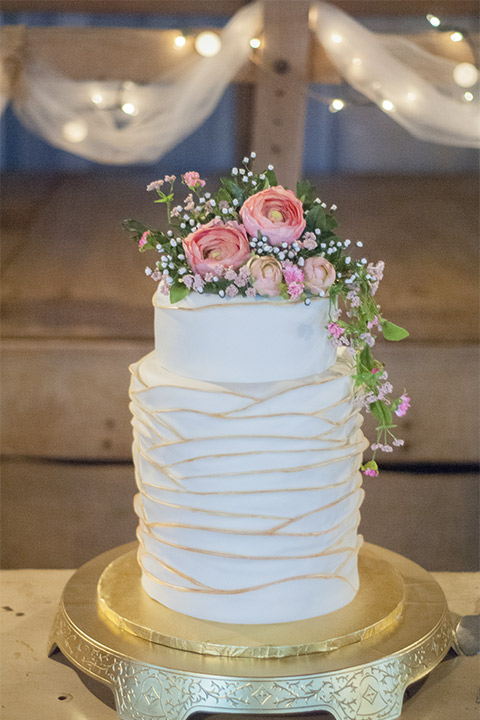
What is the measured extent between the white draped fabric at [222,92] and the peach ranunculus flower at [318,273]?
142 centimetres

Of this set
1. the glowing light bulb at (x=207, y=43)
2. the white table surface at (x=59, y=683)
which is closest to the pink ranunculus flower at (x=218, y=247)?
the white table surface at (x=59, y=683)

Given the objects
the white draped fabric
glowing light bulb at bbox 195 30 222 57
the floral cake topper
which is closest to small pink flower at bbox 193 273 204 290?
the floral cake topper

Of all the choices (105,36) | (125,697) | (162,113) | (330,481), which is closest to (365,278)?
(330,481)

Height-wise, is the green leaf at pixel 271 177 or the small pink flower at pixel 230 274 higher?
the green leaf at pixel 271 177

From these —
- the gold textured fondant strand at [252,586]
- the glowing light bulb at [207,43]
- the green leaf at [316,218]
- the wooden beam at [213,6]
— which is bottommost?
the gold textured fondant strand at [252,586]

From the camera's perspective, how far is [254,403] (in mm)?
1297

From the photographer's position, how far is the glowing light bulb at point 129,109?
8.82 ft

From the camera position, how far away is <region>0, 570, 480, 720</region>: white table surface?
138 centimetres

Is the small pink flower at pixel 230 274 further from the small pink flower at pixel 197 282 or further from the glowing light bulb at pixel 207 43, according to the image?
the glowing light bulb at pixel 207 43

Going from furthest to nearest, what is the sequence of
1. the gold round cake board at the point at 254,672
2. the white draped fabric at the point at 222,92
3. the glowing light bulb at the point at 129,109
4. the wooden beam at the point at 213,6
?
the wooden beam at the point at 213,6 → the glowing light bulb at the point at 129,109 → the white draped fabric at the point at 222,92 → the gold round cake board at the point at 254,672

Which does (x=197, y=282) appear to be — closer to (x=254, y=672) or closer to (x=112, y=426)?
(x=254, y=672)

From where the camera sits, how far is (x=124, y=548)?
5.65 feet

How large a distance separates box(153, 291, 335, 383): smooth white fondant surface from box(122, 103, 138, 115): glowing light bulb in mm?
1477

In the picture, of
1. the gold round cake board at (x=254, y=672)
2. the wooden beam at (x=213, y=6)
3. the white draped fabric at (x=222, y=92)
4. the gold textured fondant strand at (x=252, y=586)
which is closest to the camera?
the gold round cake board at (x=254, y=672)
